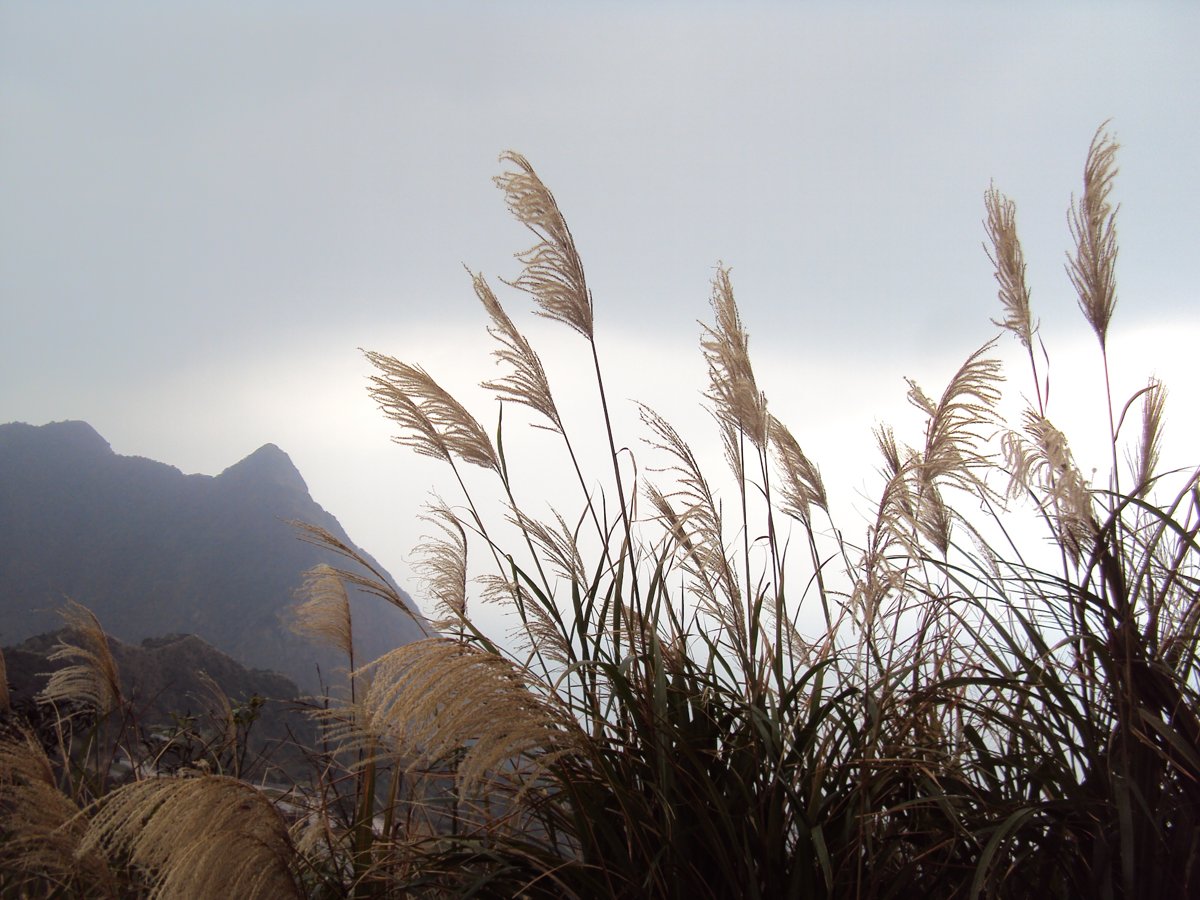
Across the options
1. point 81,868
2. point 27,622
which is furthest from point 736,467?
point 27,622

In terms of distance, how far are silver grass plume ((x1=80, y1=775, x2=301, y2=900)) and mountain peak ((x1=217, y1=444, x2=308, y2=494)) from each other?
1813 inches

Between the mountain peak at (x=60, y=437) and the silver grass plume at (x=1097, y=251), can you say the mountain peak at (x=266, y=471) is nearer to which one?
the mountain peak at (x=60, y=437)

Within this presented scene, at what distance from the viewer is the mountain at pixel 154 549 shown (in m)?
29.9

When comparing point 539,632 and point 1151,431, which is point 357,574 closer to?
point 539,632

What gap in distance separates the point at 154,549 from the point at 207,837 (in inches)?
1538

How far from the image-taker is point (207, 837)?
5.16 feet

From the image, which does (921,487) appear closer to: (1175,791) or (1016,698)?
(1016,698)

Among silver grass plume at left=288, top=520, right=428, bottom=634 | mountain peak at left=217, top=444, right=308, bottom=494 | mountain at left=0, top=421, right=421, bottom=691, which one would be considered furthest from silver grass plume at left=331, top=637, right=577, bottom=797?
mountain peak at left=217, top=444, right=308, bottom=494

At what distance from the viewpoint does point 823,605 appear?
8.20 ft

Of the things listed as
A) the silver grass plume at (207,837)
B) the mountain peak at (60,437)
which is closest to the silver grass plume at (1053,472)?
the silver grass plume at (207,837)

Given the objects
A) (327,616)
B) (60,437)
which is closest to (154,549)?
(60,437)

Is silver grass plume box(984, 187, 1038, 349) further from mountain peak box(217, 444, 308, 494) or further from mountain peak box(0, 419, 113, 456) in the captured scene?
mountain peak box(0, 419, 113, 456)

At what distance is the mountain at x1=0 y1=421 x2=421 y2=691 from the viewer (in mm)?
29891

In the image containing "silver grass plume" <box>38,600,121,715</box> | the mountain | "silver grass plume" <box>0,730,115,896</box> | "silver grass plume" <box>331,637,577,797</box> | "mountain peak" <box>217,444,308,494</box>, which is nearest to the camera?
"silver grass plume" <box>331,637,577,797</box>
